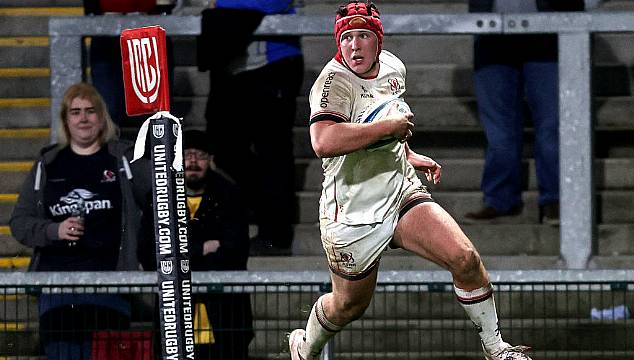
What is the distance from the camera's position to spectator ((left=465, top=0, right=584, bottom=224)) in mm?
11922

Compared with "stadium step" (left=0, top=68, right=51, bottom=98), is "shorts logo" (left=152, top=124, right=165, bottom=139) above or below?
below

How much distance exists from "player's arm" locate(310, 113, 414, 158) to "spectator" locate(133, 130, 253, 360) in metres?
2.02

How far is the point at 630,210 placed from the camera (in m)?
12.4

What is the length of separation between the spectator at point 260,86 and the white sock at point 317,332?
1.97m

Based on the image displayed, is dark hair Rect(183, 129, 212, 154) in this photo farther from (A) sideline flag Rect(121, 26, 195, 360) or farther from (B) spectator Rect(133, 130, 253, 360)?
(A) sideline flag Rect(121, 26, 195, 360)

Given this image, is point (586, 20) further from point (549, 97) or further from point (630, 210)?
point (630, 210)

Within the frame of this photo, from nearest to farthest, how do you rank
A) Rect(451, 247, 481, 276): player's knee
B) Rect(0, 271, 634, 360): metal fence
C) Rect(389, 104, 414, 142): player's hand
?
1. Rect(389, 104, 414, 142): player's hand
2. Rect(451, 247, 481, 276): player's knee
3. Rect(0, 271, 634, 360): metal fence

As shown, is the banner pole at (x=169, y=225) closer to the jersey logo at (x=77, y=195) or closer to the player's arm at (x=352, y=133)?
the player's arm at (x=352, y=133)

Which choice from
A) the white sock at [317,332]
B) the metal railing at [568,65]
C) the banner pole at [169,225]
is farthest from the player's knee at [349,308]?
the metal railing at [568,65]

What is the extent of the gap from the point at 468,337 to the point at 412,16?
6.63ft

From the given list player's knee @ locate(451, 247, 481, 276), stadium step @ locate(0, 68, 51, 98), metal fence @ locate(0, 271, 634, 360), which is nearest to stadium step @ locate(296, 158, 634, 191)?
metal fence @ locate(0, 271, 634, 360)

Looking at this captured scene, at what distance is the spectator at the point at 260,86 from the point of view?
11.6m

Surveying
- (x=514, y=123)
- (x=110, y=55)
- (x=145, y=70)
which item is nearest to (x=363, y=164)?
(x=145, y=70)

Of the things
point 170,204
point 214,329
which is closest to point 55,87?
point 214,329
